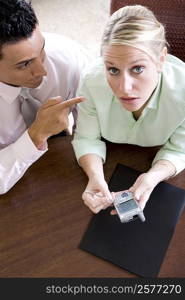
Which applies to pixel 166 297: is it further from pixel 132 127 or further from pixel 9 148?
pixel 9 148

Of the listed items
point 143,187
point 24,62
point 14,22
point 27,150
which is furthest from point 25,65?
point 143,187

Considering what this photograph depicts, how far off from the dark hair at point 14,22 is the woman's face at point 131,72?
9.0 inches

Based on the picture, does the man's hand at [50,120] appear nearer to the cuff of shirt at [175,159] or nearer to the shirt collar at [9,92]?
the shirt collar at [9,92]

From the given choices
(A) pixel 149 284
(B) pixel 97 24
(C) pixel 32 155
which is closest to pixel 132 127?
(C) pixel 32 155

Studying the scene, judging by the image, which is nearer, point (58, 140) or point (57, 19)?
point (58, 140)

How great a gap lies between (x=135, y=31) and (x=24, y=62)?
1.07ft

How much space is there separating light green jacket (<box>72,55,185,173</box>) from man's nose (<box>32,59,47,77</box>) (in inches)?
4.9

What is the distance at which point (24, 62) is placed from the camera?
0.89 metres

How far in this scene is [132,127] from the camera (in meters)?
0.95

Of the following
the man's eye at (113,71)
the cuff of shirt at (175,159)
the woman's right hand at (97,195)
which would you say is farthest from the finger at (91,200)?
the man's eye at (113,71)

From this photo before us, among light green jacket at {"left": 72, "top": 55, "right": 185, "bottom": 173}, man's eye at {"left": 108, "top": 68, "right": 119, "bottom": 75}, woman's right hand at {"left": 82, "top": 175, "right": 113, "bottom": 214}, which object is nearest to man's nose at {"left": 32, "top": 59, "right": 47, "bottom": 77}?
light green jacket at {"left": 72, "top": 55, "right": 185, "bottom": 173}

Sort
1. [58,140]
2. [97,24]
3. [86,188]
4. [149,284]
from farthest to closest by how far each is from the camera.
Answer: [97,24] < [58,140] < [86,188] < [149,284]

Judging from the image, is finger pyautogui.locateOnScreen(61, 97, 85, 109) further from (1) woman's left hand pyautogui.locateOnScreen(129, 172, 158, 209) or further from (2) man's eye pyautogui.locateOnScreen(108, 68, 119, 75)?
(1) woman's left hand pyautogui.locateOnScreen(129, 172, 158, 209)

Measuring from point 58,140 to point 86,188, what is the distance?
21cm
